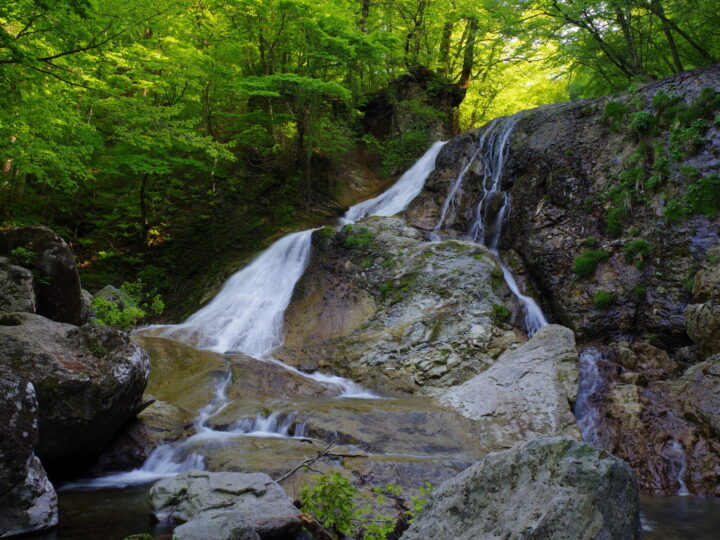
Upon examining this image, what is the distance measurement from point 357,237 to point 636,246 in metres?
6.71

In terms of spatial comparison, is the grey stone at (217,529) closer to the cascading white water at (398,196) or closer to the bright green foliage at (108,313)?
the bright green foliage at (108,313)

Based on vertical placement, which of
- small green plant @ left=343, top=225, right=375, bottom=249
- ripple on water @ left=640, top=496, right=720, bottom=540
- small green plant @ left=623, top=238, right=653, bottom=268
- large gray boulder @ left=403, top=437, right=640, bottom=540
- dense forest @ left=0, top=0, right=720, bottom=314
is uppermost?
dense forest @ left=0, top=0, right=720, bottom=314

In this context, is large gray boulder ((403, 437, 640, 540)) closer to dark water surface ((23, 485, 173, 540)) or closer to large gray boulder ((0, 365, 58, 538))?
dark water surface ((23, 485, 173, 540))

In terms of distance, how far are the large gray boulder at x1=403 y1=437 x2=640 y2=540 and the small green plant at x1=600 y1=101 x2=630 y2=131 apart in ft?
36.7

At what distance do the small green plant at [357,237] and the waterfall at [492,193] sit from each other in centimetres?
201

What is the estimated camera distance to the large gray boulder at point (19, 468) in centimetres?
376

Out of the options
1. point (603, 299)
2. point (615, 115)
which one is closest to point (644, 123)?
point (615, 115)

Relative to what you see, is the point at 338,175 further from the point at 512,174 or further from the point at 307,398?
the point at 307,398

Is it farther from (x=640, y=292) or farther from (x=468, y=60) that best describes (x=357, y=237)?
(x=468, y=60)

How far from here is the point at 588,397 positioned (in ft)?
24.9

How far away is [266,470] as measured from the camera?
5.02 m

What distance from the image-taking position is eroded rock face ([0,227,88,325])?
7.94 metres

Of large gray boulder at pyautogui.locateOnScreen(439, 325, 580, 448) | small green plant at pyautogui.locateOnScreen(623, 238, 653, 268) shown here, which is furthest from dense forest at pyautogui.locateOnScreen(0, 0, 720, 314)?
large gray boulder at pyautogui.locateOnScreen(439, 325, 580, 448)

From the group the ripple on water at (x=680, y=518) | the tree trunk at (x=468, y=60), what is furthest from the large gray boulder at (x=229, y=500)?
the tree trunk at (x=468, y=60)
